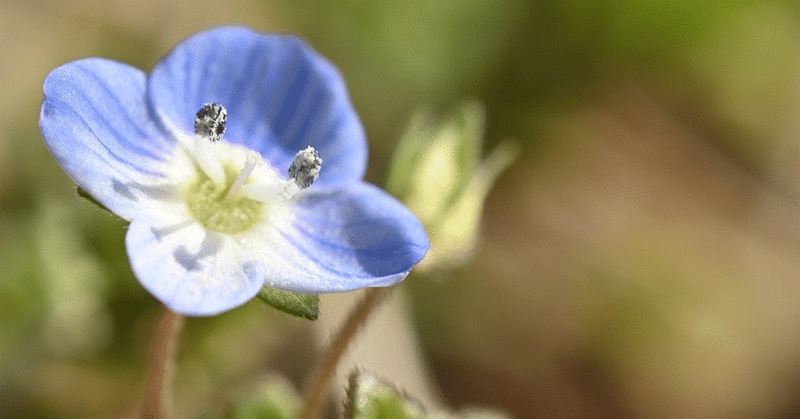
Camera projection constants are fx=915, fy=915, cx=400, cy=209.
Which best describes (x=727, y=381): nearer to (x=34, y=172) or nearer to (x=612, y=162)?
(x=612, y=162)

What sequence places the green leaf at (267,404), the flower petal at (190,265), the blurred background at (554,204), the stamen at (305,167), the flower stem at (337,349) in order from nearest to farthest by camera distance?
the flower petal at (190,265) → the stamen at (305,167) → the flower stem at (337,349) → the green leaf at (267,404) → the blurred background at (554,204)

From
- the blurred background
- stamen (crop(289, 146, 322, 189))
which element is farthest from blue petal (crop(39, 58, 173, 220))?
the blurred background

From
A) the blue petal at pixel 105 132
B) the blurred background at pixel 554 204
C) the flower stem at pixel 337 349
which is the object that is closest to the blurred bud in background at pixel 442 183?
the flower stem at pixel 337 349

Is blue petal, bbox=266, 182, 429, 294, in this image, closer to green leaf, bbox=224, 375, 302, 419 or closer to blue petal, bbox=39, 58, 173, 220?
blue petal, bbox=39, 58, 173, 220

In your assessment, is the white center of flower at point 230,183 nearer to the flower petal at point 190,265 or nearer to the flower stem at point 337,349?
the flower petal at point 190,265

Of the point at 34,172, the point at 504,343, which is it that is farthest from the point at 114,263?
the point at 504,343

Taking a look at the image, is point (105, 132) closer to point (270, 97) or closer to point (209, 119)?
point (209, 119)
